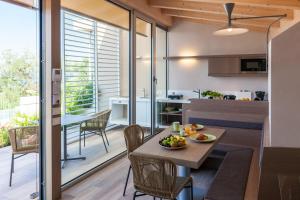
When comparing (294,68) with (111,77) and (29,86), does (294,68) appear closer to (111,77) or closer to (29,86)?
(29,86)

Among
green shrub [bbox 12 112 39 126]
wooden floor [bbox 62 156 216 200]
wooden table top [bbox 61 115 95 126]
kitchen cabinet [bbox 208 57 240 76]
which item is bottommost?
wooden floor [bbox 62 156 216 200]

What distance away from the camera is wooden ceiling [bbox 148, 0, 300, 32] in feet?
12.3

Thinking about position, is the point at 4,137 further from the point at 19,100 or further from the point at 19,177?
the point at 19,177

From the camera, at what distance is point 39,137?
2.85 meters

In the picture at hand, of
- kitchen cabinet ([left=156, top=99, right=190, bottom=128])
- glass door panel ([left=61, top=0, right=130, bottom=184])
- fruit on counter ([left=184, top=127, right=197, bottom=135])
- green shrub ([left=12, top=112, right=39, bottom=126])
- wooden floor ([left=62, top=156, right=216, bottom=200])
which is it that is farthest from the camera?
Result: kitchen cabinet ([left=156, top=99, right=190, bottom=128])

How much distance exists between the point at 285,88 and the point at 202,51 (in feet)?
19.1

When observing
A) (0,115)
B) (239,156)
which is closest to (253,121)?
(239,156)

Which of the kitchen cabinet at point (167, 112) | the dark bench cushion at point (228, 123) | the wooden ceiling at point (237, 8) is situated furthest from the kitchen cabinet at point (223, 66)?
the dark bench cushion at point (228, 123)

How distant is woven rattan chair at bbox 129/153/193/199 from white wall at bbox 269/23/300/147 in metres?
1.20

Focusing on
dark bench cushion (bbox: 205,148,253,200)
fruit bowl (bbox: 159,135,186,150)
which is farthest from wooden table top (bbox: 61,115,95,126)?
dark bench cushion (bbox: 205,148,253,200)

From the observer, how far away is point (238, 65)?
235 inches

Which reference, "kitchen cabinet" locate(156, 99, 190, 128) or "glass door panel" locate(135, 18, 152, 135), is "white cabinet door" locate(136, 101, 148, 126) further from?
"kitchen cabinet" locate(156, 99, 190, 128)

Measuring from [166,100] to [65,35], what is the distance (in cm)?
332

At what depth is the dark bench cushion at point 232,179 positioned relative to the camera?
6.79ft
